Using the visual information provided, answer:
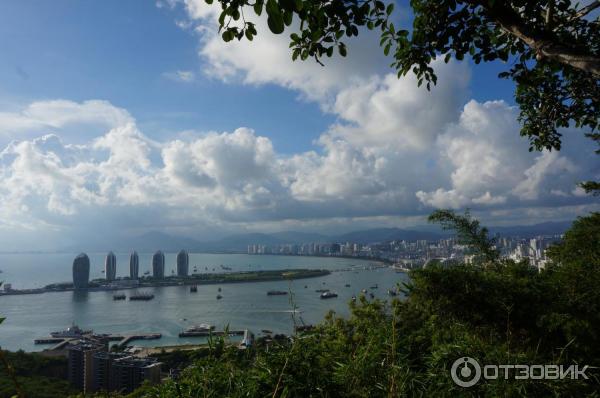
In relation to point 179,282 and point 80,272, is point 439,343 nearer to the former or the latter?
point 80,272

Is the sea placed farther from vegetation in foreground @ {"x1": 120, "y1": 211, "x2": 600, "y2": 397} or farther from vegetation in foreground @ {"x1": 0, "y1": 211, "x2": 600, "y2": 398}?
vegetation in foreground @ {"x1": 120, "y1": 211, "x2": 600, "y2": 397}

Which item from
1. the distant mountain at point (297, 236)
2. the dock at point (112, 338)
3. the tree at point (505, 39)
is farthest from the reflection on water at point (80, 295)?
the distant mountain at point (297, 236)

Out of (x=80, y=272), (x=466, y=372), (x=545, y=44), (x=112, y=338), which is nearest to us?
(x=466, y=372)

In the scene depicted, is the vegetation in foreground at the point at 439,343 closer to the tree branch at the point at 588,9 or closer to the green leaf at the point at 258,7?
the green leaf at the point at 258,7

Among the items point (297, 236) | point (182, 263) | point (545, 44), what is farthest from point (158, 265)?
point (297, 236)

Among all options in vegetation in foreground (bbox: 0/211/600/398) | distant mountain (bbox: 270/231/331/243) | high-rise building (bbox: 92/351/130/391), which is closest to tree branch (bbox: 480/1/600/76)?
vegetation in foreground (bbox: 0/211/600/398)

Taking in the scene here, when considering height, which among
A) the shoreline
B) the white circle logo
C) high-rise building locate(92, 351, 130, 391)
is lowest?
the shoreline
